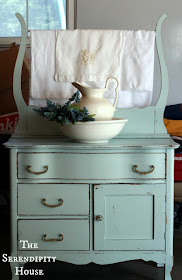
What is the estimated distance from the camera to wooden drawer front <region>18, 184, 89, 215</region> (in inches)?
86.0

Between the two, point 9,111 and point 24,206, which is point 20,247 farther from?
point 9,111

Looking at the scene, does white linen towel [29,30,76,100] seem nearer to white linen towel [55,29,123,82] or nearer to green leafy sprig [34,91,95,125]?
white linen towel [55,29,123,82]

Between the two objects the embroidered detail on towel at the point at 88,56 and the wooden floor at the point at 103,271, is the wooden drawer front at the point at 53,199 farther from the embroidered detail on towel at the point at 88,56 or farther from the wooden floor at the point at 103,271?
the embroidered detail on towel at the point at 88,56

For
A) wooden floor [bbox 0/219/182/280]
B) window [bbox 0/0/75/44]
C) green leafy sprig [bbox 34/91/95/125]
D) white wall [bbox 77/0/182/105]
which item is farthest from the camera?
window [bbox 0/0/75/44]

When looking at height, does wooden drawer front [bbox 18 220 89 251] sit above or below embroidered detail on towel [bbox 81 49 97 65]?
below

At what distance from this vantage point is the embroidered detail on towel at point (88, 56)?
2.44 m

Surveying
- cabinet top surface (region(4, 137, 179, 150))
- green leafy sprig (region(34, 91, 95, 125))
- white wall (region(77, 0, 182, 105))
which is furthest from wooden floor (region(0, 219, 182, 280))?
white wall (region(77, 0, 182, 105))

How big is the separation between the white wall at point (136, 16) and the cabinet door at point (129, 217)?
5.41ft

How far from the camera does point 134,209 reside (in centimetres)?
220

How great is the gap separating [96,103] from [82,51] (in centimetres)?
36

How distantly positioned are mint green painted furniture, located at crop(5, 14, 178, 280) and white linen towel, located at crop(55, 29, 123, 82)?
42 cm

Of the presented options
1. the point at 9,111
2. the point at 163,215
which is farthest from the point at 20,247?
the point at 9,111

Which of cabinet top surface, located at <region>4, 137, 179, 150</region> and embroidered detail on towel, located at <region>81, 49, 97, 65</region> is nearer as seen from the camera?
cabinet top surface, located at <region>4, 137, 179, 150</region>

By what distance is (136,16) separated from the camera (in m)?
3.52
